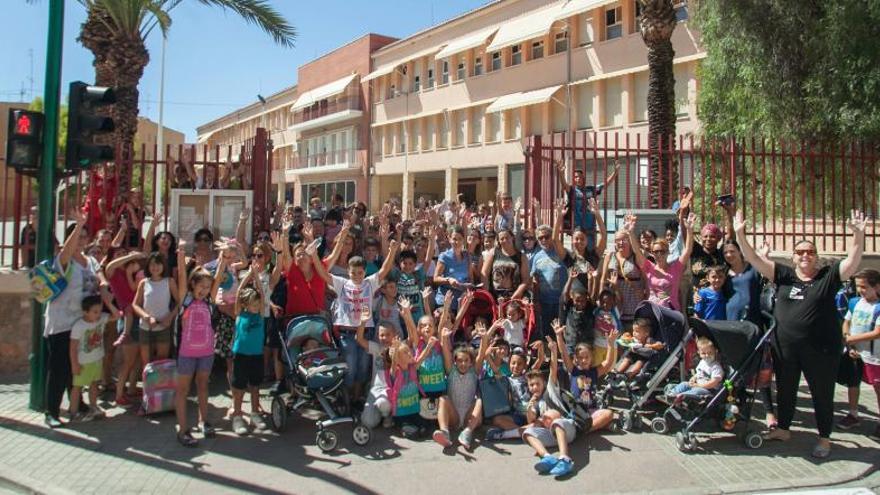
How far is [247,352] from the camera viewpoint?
5.88 meters

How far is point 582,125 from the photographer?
2705cm

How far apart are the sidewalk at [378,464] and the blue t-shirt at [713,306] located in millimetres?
1187

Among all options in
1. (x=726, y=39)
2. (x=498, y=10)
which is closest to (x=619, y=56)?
(x=498, y=10)

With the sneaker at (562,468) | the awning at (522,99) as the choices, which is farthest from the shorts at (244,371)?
the awning at (522,99)

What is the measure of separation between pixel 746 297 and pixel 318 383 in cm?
408

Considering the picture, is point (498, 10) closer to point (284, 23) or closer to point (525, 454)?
point (284, 23)

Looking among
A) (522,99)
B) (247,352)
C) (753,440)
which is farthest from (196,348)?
(522,99)

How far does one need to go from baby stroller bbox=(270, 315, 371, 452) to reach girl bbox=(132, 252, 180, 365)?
117cm

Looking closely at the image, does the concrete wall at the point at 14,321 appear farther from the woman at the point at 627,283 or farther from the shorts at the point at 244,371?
the woman at the point at 627,283

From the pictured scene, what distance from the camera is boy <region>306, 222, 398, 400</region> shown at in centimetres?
611

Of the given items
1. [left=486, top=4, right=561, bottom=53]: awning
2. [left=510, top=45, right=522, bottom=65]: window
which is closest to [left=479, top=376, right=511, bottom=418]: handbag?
[left=486, top=4, right=561, bottom=53]: awning

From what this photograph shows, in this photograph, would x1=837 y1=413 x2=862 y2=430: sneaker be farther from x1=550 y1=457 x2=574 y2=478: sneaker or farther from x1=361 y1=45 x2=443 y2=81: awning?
x1=361 y1=45 x2=443 y2=81: awning

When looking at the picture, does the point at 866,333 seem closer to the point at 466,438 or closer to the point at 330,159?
the point at 466,438

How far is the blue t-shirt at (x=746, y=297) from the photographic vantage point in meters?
6.21
